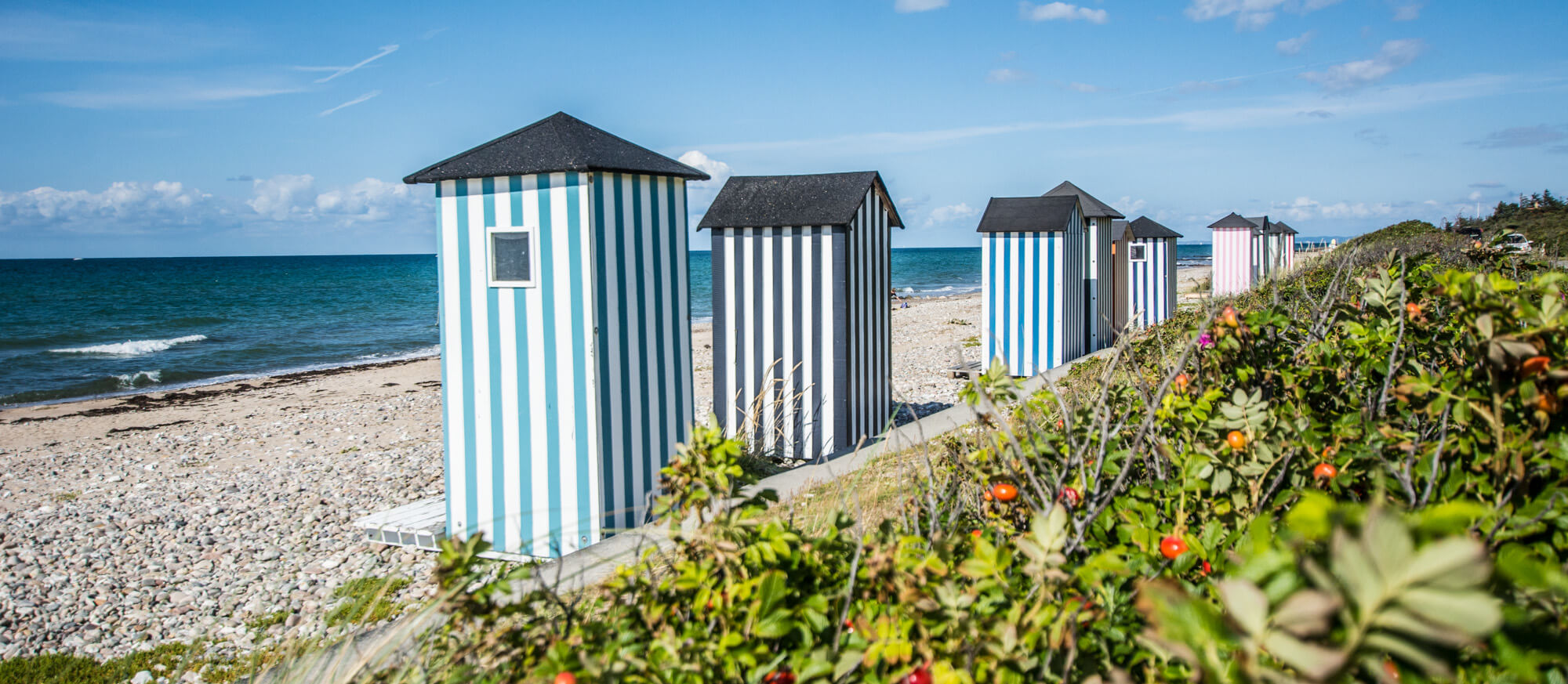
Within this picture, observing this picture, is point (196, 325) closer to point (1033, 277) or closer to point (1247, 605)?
point (1033, 277)

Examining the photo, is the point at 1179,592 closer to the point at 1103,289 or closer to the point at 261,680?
the point at 261,680

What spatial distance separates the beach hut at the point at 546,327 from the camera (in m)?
4.85

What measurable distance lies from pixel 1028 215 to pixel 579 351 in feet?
26.8

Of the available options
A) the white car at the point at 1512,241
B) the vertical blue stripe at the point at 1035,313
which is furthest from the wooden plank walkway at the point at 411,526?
the vertical blue stripe at the point at 1035,313

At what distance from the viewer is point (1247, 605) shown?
0.82m

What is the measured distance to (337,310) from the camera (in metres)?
39.0

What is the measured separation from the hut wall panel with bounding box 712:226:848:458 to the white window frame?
8.39 ft

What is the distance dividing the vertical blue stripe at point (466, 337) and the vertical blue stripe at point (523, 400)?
0.29 meters

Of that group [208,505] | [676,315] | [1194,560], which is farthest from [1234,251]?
[1194,560]

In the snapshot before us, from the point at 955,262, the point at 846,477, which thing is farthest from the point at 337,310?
the point at 955,262

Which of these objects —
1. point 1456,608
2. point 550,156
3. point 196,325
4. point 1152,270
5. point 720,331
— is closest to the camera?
point 1456,608

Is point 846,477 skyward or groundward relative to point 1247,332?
groundward

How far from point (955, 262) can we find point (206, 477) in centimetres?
8421

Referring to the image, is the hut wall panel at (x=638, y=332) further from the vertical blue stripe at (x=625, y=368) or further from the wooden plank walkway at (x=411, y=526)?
the wooden plank walkway at (x=411, y=526)
